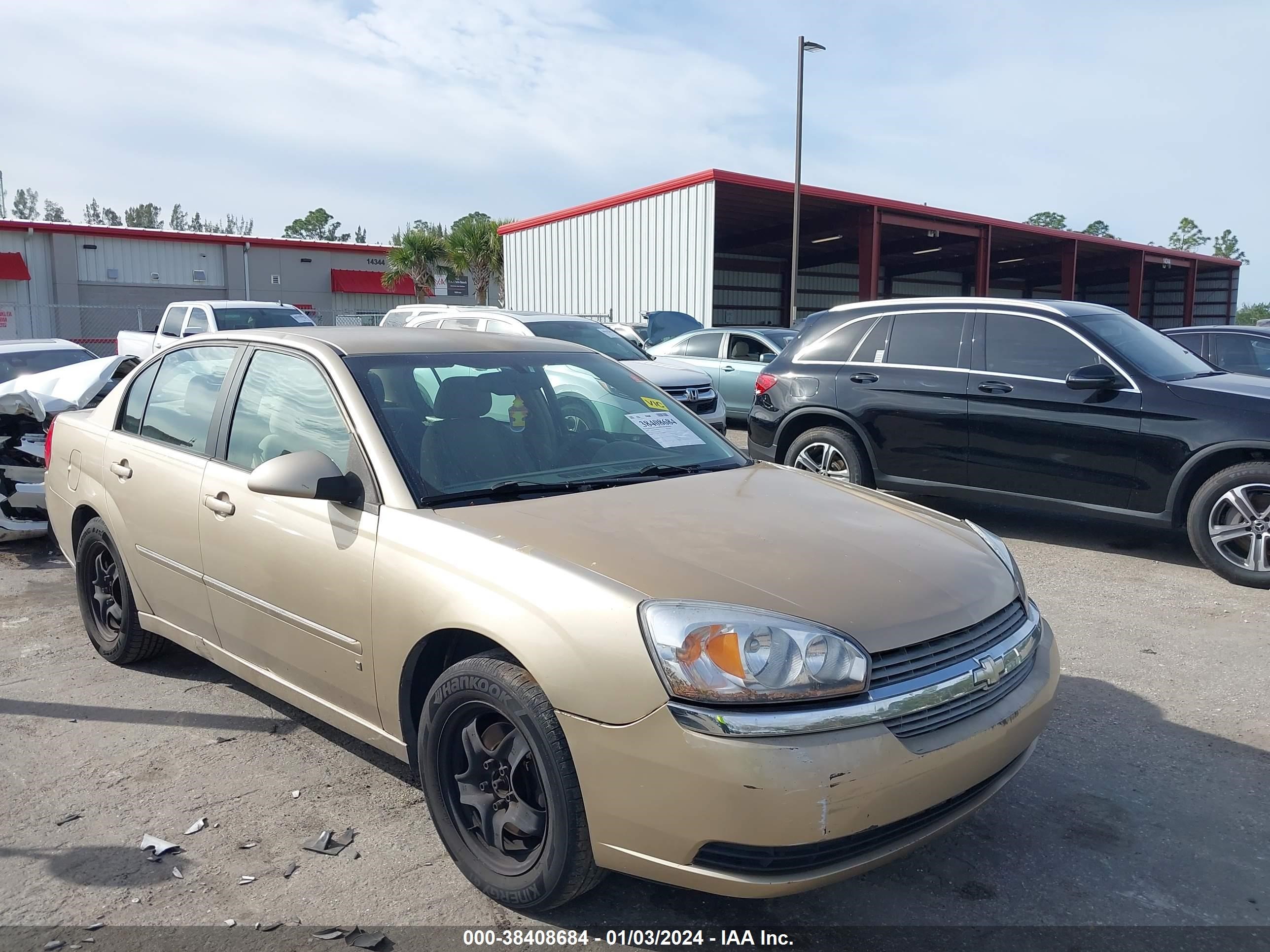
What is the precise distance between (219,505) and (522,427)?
1.19 metres

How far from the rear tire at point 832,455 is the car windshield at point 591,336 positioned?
3979 mm

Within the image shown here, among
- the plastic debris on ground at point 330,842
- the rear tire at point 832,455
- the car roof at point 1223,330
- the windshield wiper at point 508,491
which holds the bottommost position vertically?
the plastic debris on ground at point 330,842

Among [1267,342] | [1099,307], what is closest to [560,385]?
[1099,307]

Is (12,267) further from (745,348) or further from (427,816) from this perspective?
(427,816)

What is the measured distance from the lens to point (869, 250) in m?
25.8

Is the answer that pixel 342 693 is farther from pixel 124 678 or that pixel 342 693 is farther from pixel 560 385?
pixel 124 678

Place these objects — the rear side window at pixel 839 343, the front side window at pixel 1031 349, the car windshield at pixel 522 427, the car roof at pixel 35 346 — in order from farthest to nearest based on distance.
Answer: the car roof at pixel 35 346, the rear side window at pixel 839 343, the front side window at pixel 1031 349, the car windshield at pixel 522 427

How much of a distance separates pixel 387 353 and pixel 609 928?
2.11m

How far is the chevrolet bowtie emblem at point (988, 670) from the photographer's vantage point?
8.83 ft

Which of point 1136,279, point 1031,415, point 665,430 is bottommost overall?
point 1031,415

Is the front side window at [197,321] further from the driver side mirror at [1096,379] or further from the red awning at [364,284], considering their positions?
the red awning at [364,284]

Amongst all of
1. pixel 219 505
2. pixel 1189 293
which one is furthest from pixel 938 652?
pixel 1189 293

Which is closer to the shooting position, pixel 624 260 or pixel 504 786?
pixel 504 786

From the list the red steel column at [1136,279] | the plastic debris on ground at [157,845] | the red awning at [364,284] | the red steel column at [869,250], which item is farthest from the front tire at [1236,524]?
the red awning at [364,284]
